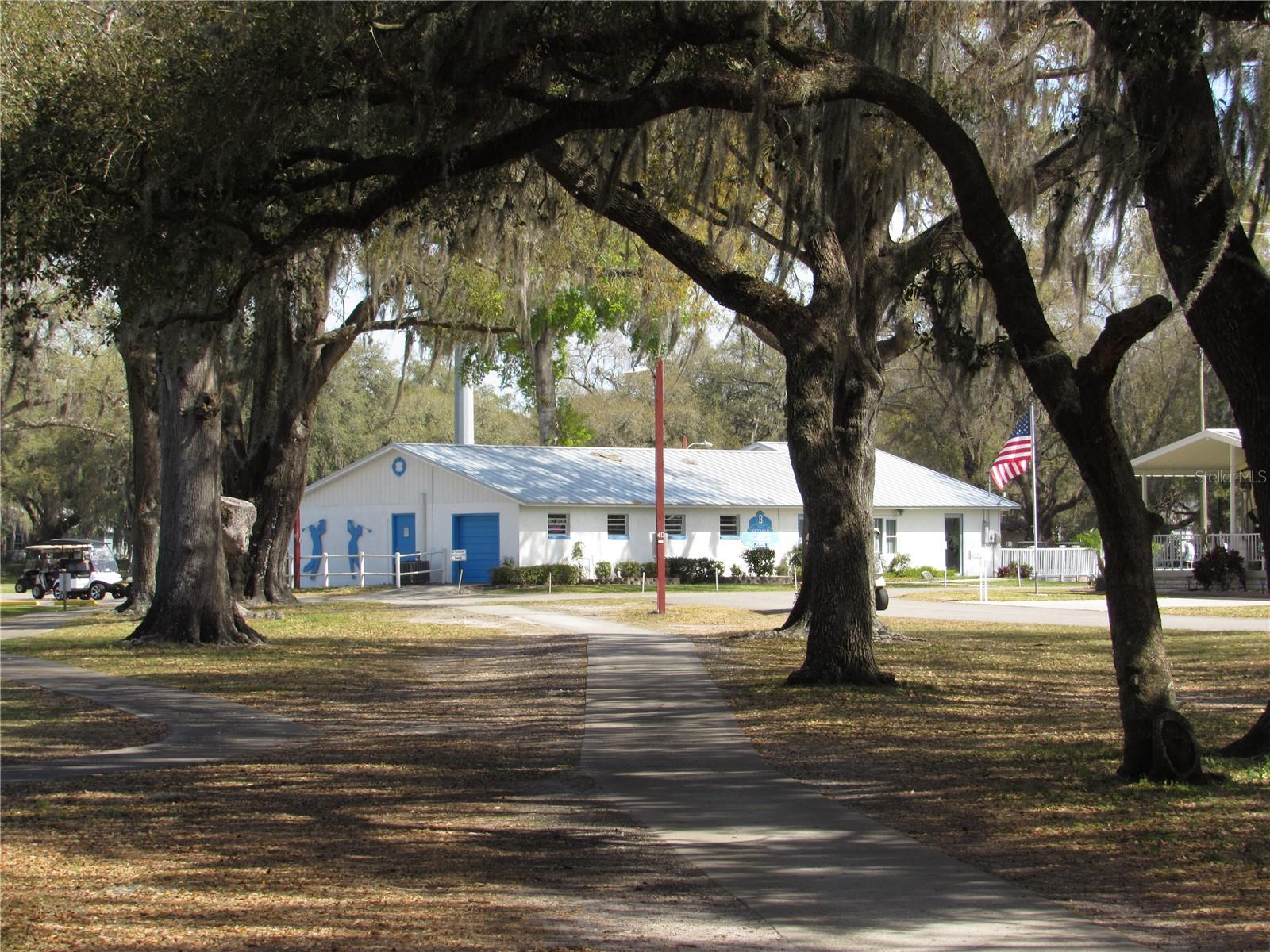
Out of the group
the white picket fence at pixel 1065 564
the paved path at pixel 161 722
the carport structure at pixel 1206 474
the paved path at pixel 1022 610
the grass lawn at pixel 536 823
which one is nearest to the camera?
the grass lawn at pixel 536 823

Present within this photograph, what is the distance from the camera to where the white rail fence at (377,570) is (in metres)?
Result: 42.6

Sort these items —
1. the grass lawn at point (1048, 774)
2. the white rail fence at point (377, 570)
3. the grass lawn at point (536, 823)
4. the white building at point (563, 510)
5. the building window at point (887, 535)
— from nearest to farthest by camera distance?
the grass lawn at point (536, 823)
the grass lawn at point (1048, 774)
the white building at point (563, 510)
the white rail fence at point (377, 570)
the building window at point (887, 535)

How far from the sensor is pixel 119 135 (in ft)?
34.8

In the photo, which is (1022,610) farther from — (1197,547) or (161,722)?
(161,722)

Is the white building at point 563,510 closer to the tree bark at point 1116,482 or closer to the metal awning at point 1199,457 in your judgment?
the metal awning at point 1199,457

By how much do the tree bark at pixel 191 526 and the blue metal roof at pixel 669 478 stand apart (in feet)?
68.4

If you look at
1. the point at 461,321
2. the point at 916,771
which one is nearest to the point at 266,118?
the point at 916,771

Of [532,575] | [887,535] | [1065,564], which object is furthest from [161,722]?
[887,535]

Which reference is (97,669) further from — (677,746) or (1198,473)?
(1198,473)

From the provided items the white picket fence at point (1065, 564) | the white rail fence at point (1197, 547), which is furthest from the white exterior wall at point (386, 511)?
the white rail fence at point (1197, 547)

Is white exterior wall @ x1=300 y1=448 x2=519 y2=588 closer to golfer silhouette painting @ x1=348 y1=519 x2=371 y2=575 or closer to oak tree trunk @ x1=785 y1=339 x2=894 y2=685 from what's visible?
golfer silhouette painting @ x1=348 y1=519 x2=371 y2=575

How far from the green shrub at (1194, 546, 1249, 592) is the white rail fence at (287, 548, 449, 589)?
22.7m

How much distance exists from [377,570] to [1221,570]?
2593 centimetres

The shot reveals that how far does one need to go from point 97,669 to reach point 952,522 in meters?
39.3
